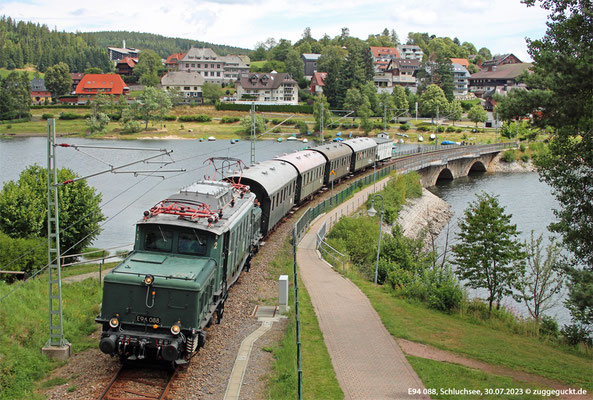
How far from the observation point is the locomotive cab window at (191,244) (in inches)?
728

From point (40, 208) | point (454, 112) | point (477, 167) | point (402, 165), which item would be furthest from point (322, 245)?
point (454, 112)

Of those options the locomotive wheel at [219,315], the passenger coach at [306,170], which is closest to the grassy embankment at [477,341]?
the locomotive wheel at [219,315]

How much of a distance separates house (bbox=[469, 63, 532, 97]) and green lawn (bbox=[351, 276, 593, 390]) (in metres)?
152

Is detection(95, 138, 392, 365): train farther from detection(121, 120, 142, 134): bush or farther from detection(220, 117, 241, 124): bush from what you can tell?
detection(220, 117, 241, 124): bush

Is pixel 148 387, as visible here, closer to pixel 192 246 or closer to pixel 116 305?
pixel 116 305

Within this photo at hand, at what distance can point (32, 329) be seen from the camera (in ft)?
64.3

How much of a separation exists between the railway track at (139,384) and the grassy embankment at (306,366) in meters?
2.93

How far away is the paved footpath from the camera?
56.7ft

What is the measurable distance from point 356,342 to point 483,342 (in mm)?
5044

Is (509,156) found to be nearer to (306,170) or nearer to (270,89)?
(306,170)

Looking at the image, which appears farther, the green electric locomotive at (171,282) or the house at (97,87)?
the house at (97,87)

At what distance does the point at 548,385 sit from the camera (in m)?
18.1

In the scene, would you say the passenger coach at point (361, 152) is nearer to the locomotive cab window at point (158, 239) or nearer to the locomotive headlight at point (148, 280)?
the locomotive cab window at point (158, 239)

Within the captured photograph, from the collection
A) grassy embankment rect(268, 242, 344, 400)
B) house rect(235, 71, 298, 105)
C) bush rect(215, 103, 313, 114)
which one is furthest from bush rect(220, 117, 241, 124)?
grassy embankment rect(268, 242, 344, 400)
